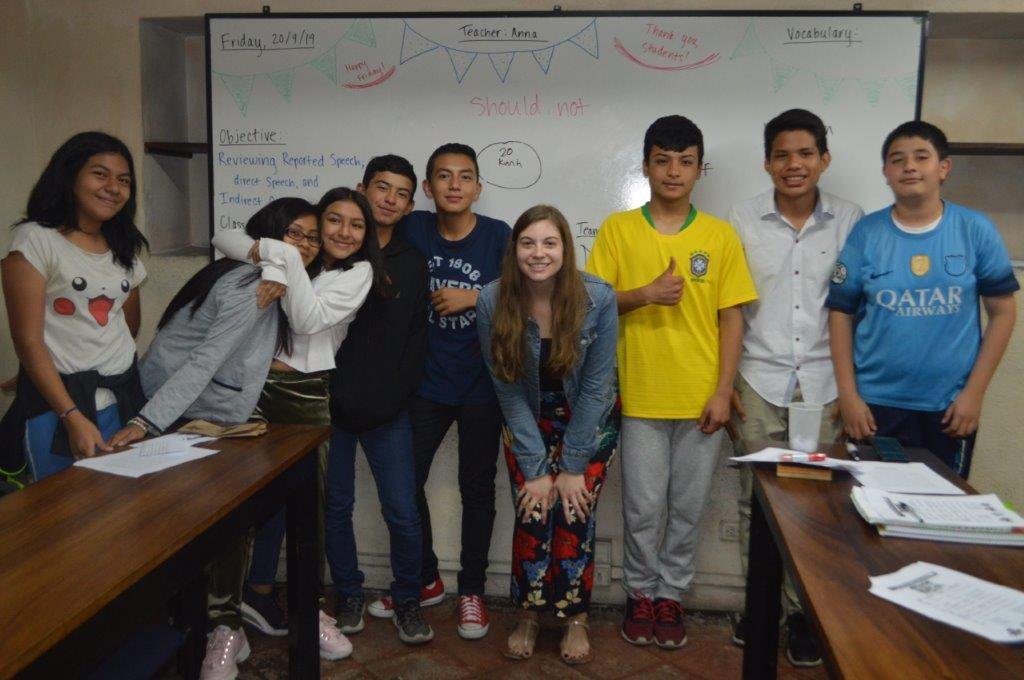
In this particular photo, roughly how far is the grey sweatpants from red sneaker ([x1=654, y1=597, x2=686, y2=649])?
3 cm

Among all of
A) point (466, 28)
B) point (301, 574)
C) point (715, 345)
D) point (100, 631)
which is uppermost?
point (466, 28)

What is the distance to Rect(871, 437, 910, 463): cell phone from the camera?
5.31 feet

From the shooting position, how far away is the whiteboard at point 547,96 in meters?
2.51

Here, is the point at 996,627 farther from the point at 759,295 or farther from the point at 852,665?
the point at 759,295

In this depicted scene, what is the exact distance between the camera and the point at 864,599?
1.03 metres

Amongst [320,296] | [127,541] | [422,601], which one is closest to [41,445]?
[320,296]

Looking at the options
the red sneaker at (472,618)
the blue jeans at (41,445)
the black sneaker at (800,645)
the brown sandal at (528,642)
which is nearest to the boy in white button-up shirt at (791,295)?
the black sneaker at (800,645)

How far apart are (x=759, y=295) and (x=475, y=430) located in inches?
37.9

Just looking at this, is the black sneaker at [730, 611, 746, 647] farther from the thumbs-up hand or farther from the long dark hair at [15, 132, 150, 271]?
the long dark hair at [15, 132, 150, 271]

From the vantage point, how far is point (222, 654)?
205 cm

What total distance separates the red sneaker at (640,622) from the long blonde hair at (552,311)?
860mm

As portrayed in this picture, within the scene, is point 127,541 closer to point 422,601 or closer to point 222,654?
point 222,654

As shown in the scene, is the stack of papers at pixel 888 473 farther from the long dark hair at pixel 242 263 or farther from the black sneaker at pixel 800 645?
the long dark hair at pixel 242 263

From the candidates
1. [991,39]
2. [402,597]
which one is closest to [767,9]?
[991,39]
